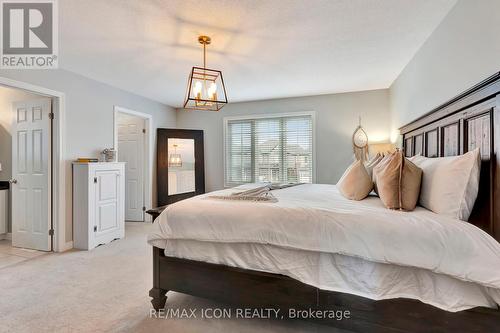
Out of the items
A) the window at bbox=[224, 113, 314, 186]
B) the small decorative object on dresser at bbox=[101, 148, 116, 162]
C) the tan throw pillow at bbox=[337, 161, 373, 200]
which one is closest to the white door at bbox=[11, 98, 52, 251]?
the small decorative object on dresser at bbox=[101, 148, 116, 162]

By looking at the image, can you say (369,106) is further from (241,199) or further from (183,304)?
(183,304)

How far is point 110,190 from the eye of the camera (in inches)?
150

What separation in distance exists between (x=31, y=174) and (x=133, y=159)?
1.73 meters

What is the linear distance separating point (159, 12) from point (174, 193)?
3793 millimetres

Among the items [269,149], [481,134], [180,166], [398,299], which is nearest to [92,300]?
[398,299]

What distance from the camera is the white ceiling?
202 centimetres

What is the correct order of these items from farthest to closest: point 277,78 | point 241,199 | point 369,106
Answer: point 369,106 < point 277,78 < point 241,199

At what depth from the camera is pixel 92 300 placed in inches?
83.9

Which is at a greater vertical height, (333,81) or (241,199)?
(333,81)

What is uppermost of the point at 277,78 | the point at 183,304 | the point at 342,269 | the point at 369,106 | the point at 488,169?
the point at 277,78

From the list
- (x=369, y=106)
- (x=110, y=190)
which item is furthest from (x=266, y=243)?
(x=369, y=106)

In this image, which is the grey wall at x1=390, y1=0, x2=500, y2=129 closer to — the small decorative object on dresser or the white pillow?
the white pillow

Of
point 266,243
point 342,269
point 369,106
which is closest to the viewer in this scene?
point 342,269

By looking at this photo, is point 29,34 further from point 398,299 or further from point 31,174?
point 398,299
